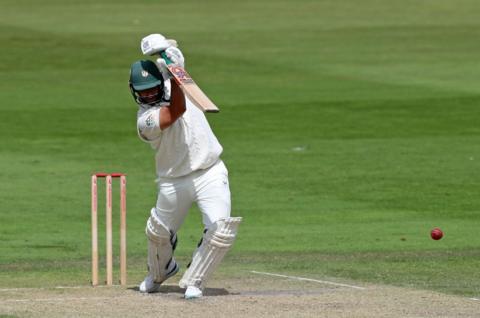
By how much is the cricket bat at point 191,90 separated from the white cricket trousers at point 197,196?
71 cm

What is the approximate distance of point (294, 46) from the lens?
118ft

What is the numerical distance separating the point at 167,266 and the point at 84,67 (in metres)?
21.9

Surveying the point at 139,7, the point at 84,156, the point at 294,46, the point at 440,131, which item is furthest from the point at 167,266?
the point at 139,7

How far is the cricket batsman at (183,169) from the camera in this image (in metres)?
10.7

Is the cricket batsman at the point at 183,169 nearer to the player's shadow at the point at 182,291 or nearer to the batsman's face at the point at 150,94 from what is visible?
the batsman's face at the point at 150,94

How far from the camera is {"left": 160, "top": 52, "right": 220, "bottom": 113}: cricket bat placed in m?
10.1

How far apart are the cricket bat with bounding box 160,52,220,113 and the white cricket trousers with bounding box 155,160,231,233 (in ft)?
2.34

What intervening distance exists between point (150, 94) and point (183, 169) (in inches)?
23.9

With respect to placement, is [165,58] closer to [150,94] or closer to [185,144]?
[150,94]

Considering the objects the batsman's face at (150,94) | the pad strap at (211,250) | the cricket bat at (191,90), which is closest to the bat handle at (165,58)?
the cricket bat at (191,90)

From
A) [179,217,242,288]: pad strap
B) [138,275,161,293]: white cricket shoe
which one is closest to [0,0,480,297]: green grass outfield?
[138,275,161,293]: white cricket shoe

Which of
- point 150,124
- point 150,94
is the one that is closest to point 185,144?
point 150,124

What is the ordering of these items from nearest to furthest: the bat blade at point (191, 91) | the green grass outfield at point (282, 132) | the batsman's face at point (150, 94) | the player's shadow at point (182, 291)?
the bat blade at point (191, 91)
the batsman's face at point (150, 94)
the player's shadow at point (182, 291)
the green grass outfield at point (282, 132)

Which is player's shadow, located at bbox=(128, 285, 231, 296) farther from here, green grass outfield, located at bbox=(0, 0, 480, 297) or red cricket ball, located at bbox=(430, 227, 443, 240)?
red cricket ball, located at bbox=(430, 227, 443, 240)
